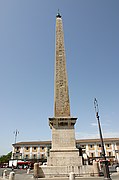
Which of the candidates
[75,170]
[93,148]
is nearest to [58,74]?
[75,170]

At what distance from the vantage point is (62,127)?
12.8m

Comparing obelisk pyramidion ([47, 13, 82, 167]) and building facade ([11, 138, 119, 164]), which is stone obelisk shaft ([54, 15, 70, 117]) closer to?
obelisk pyramidion ([47, 13, 82, 167])

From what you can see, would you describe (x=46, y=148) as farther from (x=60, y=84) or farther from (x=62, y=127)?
(x=62, y=127)

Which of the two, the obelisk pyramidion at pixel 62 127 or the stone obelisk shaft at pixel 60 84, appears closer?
the obelisk pyramidion at pixel 62 127

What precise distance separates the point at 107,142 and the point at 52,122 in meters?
42.7

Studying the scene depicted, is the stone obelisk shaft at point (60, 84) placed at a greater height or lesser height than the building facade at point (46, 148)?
greater

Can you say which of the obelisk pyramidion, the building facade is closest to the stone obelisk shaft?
the obelisk pyramidion

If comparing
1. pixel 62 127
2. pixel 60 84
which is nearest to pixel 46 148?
pixel 60 84

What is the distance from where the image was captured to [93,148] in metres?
49.9

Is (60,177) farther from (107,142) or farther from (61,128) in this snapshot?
(107,142)

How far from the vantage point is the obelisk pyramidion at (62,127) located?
38.5 ft

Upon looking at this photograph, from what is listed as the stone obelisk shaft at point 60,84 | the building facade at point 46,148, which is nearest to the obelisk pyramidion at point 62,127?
the stone obelisk shaft at point 60,84

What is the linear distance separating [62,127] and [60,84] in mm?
3878

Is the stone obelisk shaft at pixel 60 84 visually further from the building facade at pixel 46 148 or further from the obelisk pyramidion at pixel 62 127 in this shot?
the building facade at pixel 46 148
